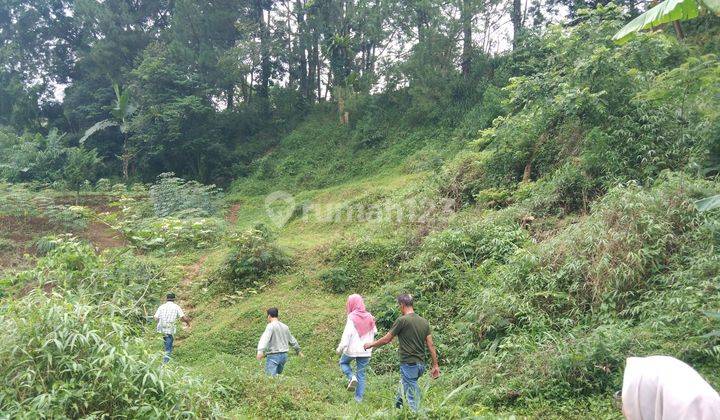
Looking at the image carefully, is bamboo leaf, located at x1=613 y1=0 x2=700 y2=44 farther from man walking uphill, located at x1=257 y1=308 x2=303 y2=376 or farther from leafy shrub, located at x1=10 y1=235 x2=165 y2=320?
leafy shrub, located at x1=10 y1=235 x2=165 y2=320

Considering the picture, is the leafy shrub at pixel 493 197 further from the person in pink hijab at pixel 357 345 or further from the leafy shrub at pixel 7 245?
the leafy shrub at pixel 7 245

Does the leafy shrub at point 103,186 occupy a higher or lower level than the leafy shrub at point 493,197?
higher

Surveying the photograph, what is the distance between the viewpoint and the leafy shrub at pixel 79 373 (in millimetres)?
4453

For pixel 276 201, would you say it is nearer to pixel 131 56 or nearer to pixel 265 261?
pixel 265 261

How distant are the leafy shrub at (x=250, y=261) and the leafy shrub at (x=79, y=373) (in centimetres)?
670

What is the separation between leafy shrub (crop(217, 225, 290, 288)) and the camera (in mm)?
11875

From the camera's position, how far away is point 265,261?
1199 cm

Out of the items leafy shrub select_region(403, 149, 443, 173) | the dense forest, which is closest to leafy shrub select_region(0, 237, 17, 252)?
the dense forest

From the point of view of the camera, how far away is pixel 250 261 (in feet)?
38.9

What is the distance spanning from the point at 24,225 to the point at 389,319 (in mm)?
13403

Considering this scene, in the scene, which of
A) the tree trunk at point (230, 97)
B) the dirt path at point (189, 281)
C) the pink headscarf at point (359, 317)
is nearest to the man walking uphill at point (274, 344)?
the pink headscarf at point (359, 317)

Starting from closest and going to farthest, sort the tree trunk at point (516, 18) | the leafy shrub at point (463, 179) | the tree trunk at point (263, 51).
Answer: the leafy shrub at point (463, 179)
the tree trunk at point (516, 18)
the tree trunk at point (263, 51)

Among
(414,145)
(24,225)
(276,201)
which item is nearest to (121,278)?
(24,225)

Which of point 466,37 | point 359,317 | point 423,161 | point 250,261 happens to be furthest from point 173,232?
point 466,37
